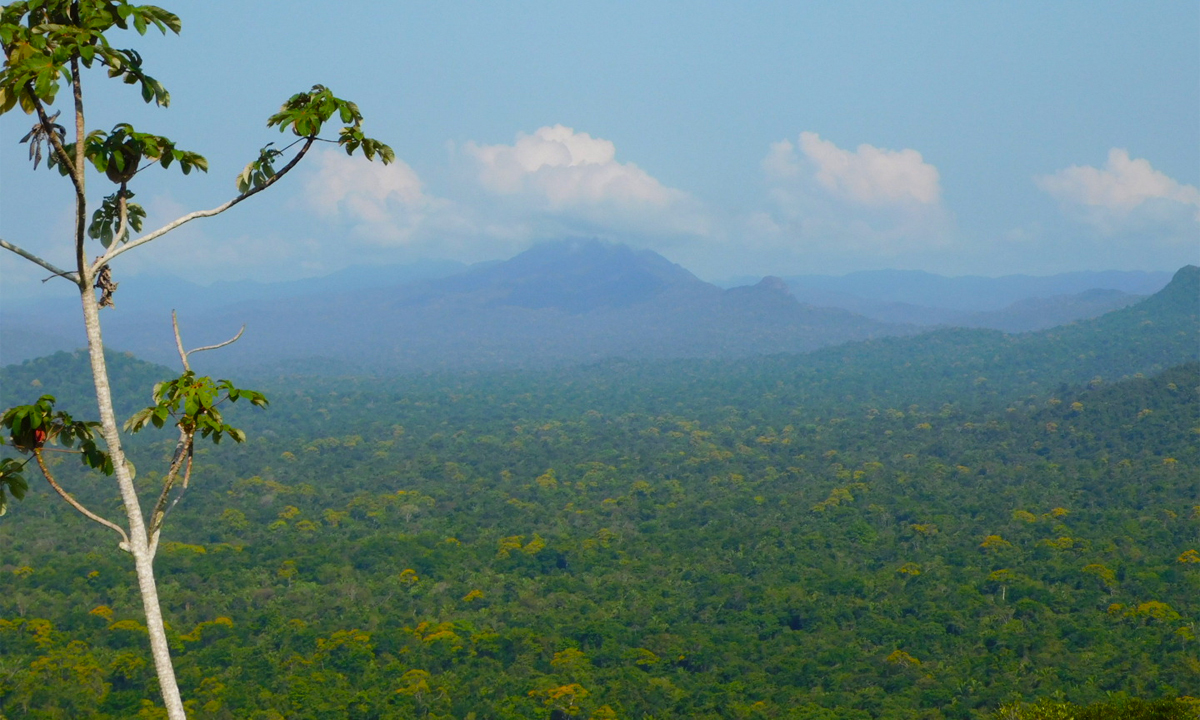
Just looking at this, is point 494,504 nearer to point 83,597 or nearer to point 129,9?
point 83,597

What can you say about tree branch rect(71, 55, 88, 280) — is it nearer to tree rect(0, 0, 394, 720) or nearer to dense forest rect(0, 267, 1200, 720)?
tree rect(0, 0, 394, 720)

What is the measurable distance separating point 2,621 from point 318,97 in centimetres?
3624

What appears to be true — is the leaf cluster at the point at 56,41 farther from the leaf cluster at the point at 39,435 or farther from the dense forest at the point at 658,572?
the dense forest at the point at 658,572

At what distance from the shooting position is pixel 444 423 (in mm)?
92812

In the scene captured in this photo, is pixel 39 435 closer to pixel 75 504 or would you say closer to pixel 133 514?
pixel 75 504

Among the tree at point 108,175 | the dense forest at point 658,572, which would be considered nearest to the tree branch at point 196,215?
the tree at point 108,175

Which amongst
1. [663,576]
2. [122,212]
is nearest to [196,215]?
[122,212]

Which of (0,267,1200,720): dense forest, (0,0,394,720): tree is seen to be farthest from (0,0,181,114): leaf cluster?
(0,267,1200,720): dense forest

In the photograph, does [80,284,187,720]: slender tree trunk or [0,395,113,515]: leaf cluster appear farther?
[80,284,187,720]: slender tree trunk

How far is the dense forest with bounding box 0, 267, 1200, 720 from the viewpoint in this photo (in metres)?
29.8

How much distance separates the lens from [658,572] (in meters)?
43.9

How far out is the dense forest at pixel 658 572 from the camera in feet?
97.6

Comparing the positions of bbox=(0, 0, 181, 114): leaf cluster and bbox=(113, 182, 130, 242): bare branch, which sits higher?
bbox=(0, 0, 181, 114): leaf cluster

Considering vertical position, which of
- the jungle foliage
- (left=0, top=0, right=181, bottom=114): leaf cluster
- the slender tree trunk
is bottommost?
the jungle foliage
